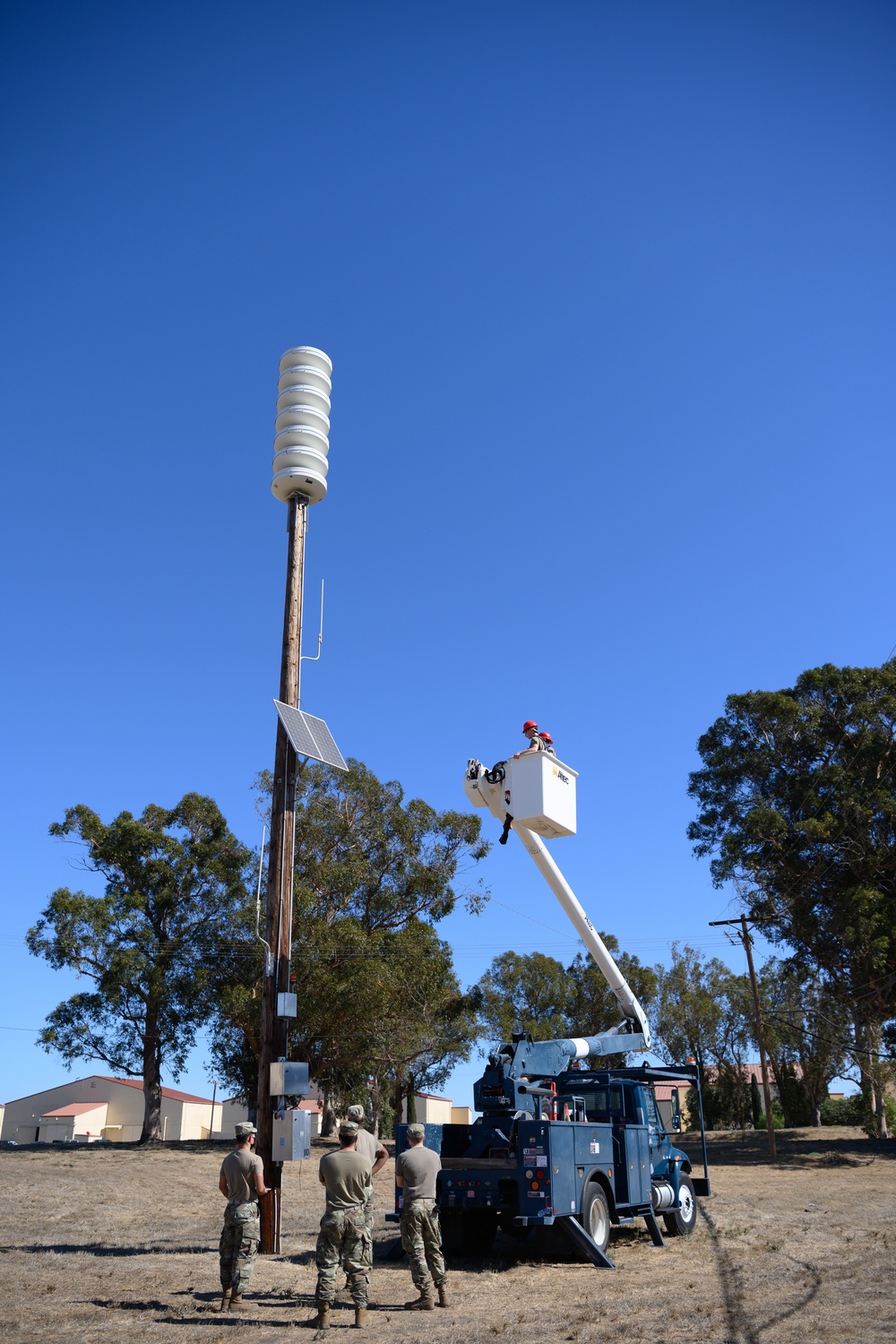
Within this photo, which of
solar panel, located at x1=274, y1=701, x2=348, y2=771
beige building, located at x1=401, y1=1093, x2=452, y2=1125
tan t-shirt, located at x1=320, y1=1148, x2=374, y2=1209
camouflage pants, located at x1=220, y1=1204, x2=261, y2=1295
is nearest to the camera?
tan t-shirt, located at x1=320, y1=1148, x2=374, y2=1209

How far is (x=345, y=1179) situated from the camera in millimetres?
8461

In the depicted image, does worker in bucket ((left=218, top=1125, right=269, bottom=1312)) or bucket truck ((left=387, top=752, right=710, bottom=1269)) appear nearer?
worker in bucket ((left=218, top=1125, right=269, bottom=1312))

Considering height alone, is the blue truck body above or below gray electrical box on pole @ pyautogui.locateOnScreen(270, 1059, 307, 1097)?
below

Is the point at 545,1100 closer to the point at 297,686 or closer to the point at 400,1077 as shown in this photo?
the point at 297,686

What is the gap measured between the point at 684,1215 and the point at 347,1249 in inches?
334

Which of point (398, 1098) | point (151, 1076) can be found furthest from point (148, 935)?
point (398, 1098)

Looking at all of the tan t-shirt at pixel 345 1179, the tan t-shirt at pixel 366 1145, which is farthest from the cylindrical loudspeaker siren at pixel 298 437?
the tan t-shirt at pixel 345 1179

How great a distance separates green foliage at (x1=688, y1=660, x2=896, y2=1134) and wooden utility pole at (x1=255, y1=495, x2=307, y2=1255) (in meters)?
20.6

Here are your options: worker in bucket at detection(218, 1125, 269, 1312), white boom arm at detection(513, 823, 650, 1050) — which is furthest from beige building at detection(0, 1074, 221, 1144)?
worker in bucket at detection(218, 1125, 269, 1312)

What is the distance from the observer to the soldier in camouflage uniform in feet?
26.7

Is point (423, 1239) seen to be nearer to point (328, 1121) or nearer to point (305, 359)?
point (305, 359)

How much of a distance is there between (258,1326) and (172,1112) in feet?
207

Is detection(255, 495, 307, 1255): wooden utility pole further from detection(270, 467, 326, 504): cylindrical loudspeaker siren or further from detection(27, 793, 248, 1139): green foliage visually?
detection(27, 793, 248, 1139): green foliage

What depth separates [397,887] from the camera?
3719 cm
